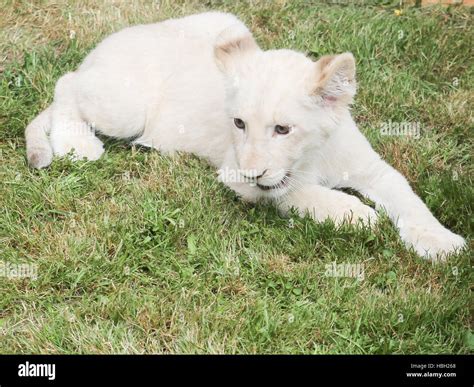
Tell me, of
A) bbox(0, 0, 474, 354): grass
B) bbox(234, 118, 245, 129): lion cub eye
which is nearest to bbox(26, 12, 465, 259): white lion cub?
bbox(234, 118, 245, 129): lion cub eye

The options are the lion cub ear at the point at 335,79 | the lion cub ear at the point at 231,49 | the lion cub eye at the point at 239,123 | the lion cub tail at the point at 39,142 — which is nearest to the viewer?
the lion cub ear at the point at 335,79

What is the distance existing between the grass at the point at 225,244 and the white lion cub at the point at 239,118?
0.11 m

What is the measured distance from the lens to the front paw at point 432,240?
12.7 feet

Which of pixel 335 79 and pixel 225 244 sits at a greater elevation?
pixel 335 79

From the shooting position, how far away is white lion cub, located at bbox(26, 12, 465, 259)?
390 centimetres

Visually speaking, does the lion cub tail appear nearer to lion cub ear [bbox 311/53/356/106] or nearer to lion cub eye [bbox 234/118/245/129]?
lion cub eye [bbox 234/118/245/129]

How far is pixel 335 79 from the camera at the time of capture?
153 inches

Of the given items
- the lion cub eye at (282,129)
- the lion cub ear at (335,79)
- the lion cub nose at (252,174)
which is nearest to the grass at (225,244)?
the lion cub nose at (252,174)

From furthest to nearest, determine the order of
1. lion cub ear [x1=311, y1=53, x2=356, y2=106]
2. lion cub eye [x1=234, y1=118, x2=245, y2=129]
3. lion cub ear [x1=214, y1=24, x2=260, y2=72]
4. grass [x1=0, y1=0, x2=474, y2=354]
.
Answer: lion cub ear [x1=214, y1=24, x2=260, y2=72], lion cub eye [x1=234, y1=118, x2=245, y2=129], lion cub ear [x1=311, y1=53, x2=356, y2=106], grass [x1=0, y1=0, x2=474, y2=354]

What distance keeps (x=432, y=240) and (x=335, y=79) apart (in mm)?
846

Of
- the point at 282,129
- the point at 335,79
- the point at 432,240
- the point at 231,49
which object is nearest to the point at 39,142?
the point at 231,49

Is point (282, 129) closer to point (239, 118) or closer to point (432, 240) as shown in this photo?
point (239, 118)

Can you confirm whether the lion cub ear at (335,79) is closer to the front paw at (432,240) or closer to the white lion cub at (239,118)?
the white lion cub at (239,118)

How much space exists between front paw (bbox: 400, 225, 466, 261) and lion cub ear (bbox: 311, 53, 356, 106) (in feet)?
2.19
